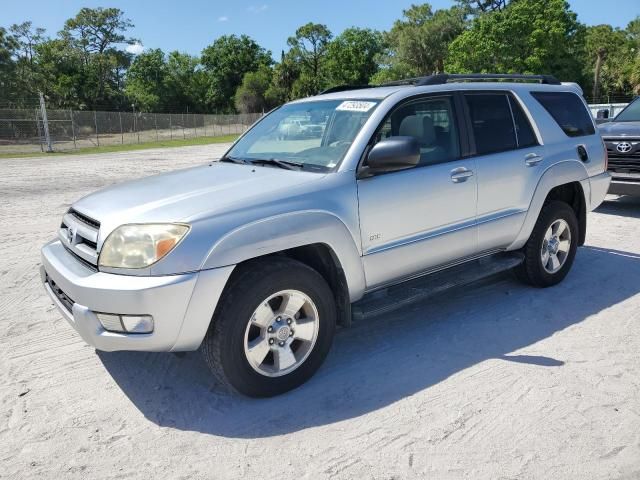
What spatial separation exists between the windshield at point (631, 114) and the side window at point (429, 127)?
246 inches

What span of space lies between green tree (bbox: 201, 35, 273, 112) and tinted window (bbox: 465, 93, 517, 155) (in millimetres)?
76556

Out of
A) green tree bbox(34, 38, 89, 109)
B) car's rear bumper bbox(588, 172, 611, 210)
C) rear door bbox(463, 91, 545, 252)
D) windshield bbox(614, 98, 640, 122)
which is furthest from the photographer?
green tree bbox(34, 38, 89, 109)

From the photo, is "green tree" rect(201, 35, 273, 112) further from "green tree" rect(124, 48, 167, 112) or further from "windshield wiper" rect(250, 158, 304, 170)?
"windshield wiper" rect(250, 158, 304, 170)

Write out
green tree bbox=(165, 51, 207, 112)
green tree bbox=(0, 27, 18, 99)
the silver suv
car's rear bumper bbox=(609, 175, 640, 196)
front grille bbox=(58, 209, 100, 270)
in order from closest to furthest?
1. the silver suv
2. front grille bbox=(58, 209, 100, 270)
3. car's rear bumper bbox=(609, 175, 640, 196)
4. green tree bbox=(0, 27, 18, 99)
5. green tree bbox=(165, 51, 207, 112)

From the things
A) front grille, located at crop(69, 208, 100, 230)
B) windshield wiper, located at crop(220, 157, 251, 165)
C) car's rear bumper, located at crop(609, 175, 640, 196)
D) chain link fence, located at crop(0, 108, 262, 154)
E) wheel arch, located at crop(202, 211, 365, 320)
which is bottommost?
car's rear bumper, located at crop(609, 175, 640, 196)

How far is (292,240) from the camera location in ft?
10.5

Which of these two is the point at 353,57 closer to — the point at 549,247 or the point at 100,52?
the point at 100,52

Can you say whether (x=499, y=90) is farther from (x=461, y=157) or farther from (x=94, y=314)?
(x=94, y=314)

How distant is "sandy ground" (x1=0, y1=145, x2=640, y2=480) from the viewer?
8.86 ft

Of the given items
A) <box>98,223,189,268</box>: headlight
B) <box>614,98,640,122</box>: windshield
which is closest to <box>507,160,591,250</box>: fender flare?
<box>98,223,189,268</box>: headlight

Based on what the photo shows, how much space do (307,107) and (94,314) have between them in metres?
2.36

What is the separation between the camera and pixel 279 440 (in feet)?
9.53

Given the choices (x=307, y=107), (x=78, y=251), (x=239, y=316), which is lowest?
(x=239, y=316)

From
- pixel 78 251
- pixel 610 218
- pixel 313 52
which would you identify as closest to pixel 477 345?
pixel 78 251
